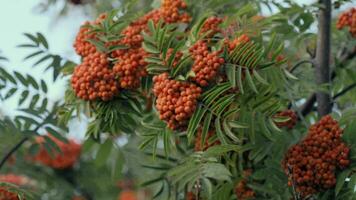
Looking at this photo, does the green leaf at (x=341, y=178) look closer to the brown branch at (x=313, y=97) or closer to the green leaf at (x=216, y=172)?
the green leaf at (x=216, y=172)

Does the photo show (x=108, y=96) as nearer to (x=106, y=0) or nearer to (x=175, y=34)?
(x=175, y=34)

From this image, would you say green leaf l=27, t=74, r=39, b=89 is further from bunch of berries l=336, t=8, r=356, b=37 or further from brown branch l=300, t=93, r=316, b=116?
bunch of berries l=336, t=8, r=356, b=37

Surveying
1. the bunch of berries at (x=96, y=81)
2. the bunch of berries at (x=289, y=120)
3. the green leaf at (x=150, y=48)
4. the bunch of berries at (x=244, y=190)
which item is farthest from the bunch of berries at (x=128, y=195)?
the green leaf at (x=150, y=48)

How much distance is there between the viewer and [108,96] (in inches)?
147

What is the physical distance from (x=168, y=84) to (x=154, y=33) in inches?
12.2

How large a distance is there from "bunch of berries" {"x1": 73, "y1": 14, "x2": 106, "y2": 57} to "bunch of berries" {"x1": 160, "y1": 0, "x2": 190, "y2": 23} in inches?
11.0

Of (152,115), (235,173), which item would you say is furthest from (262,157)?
(152,115)

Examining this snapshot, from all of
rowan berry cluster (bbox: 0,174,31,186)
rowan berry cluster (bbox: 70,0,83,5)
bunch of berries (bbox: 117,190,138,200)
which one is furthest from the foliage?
bunch of berries (bbox: 117,190,138,200)

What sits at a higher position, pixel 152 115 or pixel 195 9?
pixel 195 9

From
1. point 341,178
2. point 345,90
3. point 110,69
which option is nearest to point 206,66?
point 110,69

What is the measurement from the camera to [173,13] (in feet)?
13.3

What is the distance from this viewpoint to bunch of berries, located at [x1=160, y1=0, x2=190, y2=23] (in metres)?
4.06

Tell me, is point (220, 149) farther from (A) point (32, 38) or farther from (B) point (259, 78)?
(A) point (32, 38)

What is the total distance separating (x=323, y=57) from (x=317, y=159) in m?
0.87
